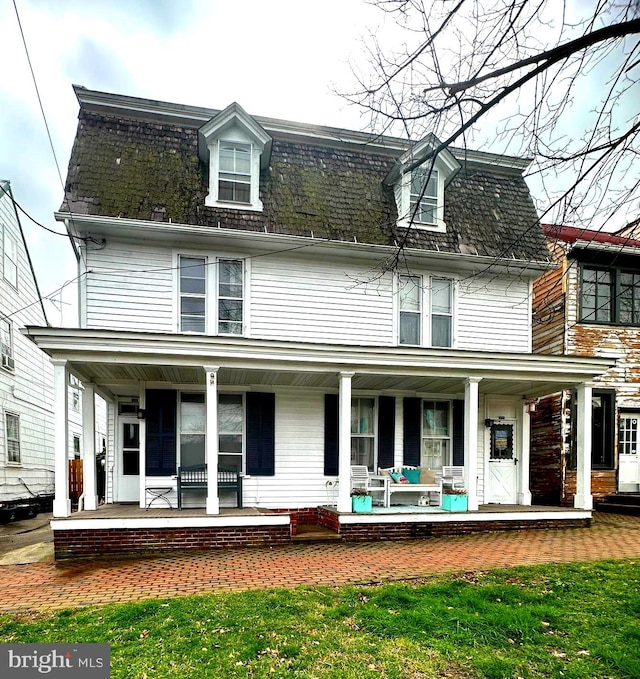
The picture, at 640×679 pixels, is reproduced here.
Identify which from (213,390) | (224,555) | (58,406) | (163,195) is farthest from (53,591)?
(163,195)

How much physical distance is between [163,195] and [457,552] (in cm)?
828

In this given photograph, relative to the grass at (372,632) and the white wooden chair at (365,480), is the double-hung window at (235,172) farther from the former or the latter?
the grass at (372,632)

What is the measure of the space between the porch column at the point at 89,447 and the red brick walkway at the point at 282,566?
176 cm

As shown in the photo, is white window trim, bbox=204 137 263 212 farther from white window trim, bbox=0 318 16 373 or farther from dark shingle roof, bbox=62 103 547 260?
white window trim, bbox=0 318 16 373

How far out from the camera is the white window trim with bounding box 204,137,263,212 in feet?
31.1

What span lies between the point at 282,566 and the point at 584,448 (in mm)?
6748

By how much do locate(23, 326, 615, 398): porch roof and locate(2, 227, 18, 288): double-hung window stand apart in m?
7.43

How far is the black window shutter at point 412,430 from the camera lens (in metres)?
10.1

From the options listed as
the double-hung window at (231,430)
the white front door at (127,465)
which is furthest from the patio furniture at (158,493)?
the double-hung window at (231,430)

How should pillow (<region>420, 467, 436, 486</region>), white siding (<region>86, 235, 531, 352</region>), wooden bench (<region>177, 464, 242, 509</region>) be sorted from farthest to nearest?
pillow (<region>420, 467, 436, 486</region>), white siding (<region>86, 235, 531, 352</region>), wooden bench (<region>177, 464, 242, 509</region>)

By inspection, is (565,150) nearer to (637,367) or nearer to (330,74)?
(330,74)

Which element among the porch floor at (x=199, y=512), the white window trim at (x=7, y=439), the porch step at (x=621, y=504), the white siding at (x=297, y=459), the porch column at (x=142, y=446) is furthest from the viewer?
the white window trim at (x=7, y=439)

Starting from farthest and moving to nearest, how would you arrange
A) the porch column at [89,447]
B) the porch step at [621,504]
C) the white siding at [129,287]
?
the porch step at [621,504]
the white siding at [129,287]
the porch column at [89,447]

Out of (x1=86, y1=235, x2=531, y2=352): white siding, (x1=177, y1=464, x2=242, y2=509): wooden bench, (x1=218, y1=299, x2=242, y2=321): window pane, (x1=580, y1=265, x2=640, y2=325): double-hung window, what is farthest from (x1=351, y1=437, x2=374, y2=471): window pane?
(x1=580, y1=265, x2=640, y2=325): double-hung window
